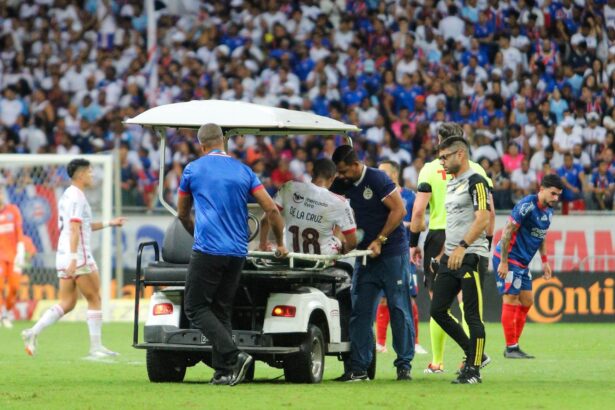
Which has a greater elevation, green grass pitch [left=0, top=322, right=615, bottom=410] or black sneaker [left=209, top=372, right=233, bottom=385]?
black sneaker [left=209, top=372, right=233, bottom=385]

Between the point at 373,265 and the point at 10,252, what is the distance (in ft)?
36.1

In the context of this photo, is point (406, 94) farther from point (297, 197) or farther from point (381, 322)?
point (297, 197)

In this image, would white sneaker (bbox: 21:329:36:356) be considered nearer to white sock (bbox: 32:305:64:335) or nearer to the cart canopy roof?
white sock (bbox: 32:305:64:335)

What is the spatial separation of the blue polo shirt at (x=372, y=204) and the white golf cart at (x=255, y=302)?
46 centimetres

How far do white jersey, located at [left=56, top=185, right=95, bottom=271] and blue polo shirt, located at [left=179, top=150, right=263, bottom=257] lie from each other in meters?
4.26

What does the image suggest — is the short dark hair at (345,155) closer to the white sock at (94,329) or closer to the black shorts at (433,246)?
the black shorts at (433,246)

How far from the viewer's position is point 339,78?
27.1 m

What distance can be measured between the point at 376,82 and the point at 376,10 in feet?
7.86

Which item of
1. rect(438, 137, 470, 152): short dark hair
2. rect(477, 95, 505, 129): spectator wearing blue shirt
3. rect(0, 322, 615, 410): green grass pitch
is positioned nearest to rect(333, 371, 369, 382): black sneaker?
rect(0, 322, 615, 410): green grass pitch

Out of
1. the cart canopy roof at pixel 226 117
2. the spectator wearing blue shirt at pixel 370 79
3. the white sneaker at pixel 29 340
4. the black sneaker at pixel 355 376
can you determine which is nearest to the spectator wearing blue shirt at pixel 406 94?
the spectator wearing blue shirt at pixel 370 79

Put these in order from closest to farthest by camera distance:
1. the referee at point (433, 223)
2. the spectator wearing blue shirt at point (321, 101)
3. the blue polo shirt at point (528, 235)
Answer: the referee at point (433, 223), the blue polo shirt at point (528, 235), the spectator wearing blue shirt at point (321, 101)

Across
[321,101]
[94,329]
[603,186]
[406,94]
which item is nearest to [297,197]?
[94,329]

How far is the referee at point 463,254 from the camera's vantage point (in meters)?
11.1

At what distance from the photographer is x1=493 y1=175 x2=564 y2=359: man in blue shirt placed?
15117 mm
